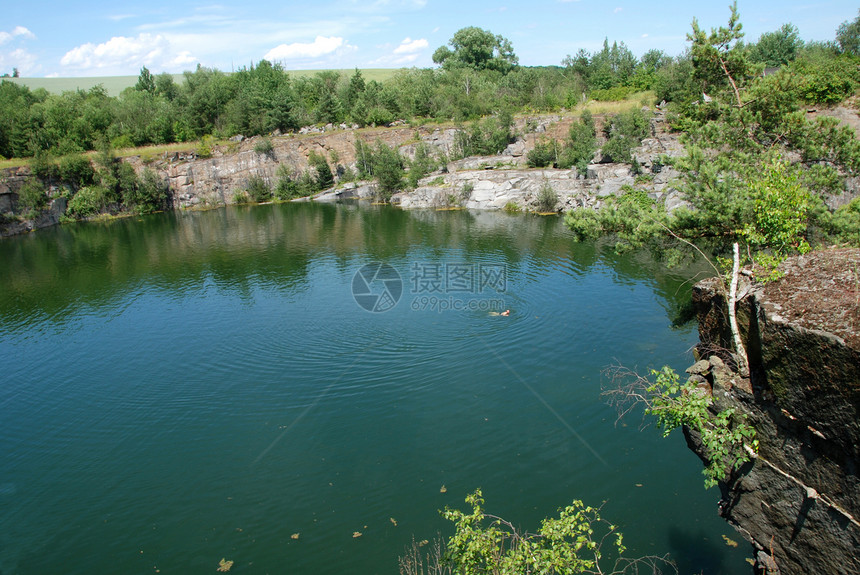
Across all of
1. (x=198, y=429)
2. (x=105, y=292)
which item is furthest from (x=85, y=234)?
(x=198, y=429)

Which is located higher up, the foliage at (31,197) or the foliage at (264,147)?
the foliage at (264,147)

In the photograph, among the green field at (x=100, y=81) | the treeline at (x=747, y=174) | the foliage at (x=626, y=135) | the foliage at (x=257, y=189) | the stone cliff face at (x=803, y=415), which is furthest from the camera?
the green field at (x=100, y=81)

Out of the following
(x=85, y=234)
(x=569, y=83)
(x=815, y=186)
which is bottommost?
(x=85, y=234)

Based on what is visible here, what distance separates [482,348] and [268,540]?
12.2m

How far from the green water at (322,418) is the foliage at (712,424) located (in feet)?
13.0

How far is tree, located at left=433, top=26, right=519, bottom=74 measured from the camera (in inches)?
4188

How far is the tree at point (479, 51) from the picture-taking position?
349 feet

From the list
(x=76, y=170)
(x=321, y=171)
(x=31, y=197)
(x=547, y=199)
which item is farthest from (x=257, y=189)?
(x=547, y=199)

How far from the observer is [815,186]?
14625mm

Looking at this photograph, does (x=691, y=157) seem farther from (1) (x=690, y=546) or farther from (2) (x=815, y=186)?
(1) (x=690, y=546)

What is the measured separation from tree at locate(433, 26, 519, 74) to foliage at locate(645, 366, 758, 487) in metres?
106

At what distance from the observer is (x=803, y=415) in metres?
8.48

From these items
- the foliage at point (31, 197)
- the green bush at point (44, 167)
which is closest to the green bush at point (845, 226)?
the foliage at point (31, 197)

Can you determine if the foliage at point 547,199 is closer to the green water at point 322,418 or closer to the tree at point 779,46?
the green water at point 322,418
